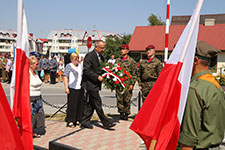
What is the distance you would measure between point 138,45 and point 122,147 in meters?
27.2

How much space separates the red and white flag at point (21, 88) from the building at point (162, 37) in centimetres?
2604

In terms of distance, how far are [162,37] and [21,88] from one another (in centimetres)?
3062

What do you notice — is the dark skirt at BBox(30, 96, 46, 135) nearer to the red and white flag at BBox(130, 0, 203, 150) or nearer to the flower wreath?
the flower wreath

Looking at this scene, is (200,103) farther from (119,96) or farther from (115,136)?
(119,96)

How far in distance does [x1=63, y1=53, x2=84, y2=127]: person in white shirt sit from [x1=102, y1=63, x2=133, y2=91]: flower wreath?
664 millimetres

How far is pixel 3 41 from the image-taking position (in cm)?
11162

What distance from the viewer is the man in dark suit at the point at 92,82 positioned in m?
6.23

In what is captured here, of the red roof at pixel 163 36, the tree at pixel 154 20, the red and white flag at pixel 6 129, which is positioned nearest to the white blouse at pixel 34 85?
the red and white flag at pixel 6 129

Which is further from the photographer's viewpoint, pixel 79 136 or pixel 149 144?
pixel 79 136

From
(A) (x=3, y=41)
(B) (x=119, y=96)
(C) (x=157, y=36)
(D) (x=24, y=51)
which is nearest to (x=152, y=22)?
(C) (x=157, y=36)

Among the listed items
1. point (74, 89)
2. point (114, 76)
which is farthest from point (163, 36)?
point (74, 89)

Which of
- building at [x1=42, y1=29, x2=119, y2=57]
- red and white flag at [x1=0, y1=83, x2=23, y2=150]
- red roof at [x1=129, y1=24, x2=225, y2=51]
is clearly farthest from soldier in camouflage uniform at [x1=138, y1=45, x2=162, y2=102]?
building at [x1=42, y1=29, x2=119, y2=57]

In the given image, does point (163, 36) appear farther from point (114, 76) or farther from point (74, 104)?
point (74, 104)

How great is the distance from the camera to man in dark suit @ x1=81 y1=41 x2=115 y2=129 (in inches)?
245
